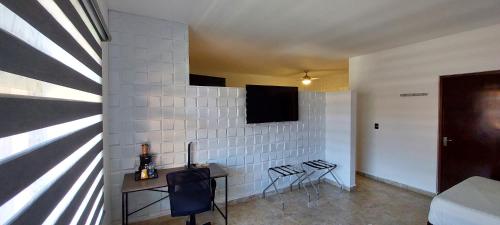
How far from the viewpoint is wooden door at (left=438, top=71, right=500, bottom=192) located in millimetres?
3033

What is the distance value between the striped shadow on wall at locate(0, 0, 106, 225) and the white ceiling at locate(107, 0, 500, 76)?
1497mm

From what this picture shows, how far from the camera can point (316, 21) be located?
9.36ft

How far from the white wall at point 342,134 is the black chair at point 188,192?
2.67 meters

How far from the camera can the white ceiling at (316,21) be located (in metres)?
2.42

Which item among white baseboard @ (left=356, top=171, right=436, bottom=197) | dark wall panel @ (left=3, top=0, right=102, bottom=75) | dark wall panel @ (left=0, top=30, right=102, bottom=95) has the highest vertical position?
dark wall panel @ (left=3, top=0, right=102, bottom=75)

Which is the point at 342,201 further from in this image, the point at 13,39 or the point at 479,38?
the point at 13,39

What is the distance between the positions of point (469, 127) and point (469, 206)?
182 centimetres

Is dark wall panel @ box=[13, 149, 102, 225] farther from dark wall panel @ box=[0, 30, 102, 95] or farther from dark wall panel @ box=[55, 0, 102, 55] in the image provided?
dark wall panel @ box=[55, 0, 102, 55]

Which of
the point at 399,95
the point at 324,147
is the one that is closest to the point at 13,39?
the point at 324,147

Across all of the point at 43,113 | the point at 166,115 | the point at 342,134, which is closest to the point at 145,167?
the point at 166,115

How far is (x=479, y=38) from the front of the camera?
10.1 feet

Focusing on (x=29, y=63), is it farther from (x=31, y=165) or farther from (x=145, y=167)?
(x=145, y=167)

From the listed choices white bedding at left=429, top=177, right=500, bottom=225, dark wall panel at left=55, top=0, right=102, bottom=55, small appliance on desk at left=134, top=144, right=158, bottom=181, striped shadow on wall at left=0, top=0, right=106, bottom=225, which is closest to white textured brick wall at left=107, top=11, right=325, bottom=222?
small appliance on desk at left=134, top=144, right=158, bottom=181

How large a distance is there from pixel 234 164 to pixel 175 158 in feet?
2.87
